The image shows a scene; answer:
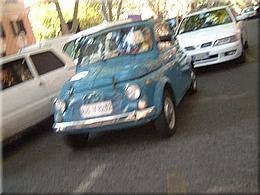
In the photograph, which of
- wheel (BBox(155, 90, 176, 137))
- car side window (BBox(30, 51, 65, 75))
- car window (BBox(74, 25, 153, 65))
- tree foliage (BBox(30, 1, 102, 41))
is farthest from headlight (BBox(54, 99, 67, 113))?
tree foliage (BBox(30, 1, 102, 41))

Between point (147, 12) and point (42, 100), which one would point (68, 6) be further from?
point (42, 100)

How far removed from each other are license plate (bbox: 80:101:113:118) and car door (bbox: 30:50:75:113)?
2.14 m

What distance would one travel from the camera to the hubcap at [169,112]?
232 inches

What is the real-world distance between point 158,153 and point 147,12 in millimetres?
50644

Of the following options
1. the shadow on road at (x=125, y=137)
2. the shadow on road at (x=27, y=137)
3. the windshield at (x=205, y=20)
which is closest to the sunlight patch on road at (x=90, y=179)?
the shadow on road at (x=125, y=137)

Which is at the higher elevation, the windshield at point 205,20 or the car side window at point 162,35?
the car side window at point 162,35

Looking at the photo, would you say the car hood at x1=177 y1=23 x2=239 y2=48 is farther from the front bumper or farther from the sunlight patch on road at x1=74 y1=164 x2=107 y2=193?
the sunlight patch on road at x1=74 y1=164 x2=107 y2=193

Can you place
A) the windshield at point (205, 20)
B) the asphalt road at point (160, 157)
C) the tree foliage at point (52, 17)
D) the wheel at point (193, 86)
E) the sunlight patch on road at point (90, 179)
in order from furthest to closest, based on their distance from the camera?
the tree foliage at point (52, 17) → the windshield at point (205, 20) → the wheel at point (193, 86) → the sunlight patch on road at point (90, 179) → the asphalt road at point (160, 157)

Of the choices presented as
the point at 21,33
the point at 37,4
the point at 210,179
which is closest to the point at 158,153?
the point at 210,179

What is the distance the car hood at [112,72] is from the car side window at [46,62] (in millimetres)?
1478

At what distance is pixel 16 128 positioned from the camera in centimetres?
683

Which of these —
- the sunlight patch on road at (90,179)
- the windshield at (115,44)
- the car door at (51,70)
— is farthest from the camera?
the car door at (51,70)

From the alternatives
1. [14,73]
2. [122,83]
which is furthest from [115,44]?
[14,73]

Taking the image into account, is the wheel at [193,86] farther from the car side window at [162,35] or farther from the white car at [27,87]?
the white car at [27,87]
